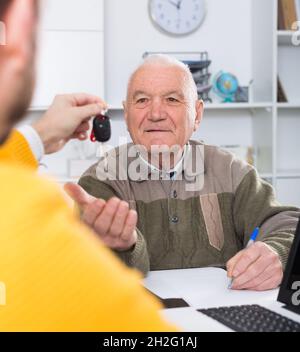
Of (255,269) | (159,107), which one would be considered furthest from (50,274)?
(159,107)

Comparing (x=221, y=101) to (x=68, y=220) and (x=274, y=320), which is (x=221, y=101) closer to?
(x=274, y=320)

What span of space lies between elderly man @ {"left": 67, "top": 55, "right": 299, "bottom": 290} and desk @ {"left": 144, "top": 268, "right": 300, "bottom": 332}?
93mm

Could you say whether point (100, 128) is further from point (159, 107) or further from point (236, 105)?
point (236, 105)

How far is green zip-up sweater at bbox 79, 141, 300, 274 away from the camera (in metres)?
1.64

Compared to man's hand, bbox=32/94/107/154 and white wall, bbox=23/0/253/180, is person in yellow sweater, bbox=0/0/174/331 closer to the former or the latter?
man's hand, bbox=32/94/107/154

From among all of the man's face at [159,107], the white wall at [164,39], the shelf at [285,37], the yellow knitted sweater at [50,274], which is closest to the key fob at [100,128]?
the man's face at [159,107]

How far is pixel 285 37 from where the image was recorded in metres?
3.66

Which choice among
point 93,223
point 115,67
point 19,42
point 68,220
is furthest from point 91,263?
point 115,67

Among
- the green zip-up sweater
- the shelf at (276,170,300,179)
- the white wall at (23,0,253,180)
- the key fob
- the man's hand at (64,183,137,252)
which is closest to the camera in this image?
the man's hand at (64,183,137,252)

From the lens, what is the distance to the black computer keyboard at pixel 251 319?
2.94 feet

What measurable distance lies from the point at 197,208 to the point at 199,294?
0.53m

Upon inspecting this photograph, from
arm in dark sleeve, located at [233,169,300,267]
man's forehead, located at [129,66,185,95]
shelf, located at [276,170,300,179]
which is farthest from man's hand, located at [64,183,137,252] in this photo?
shelf, located at [276,170,300,179]

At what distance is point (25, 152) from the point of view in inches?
24.1

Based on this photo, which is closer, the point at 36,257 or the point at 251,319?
the point at 36,257
